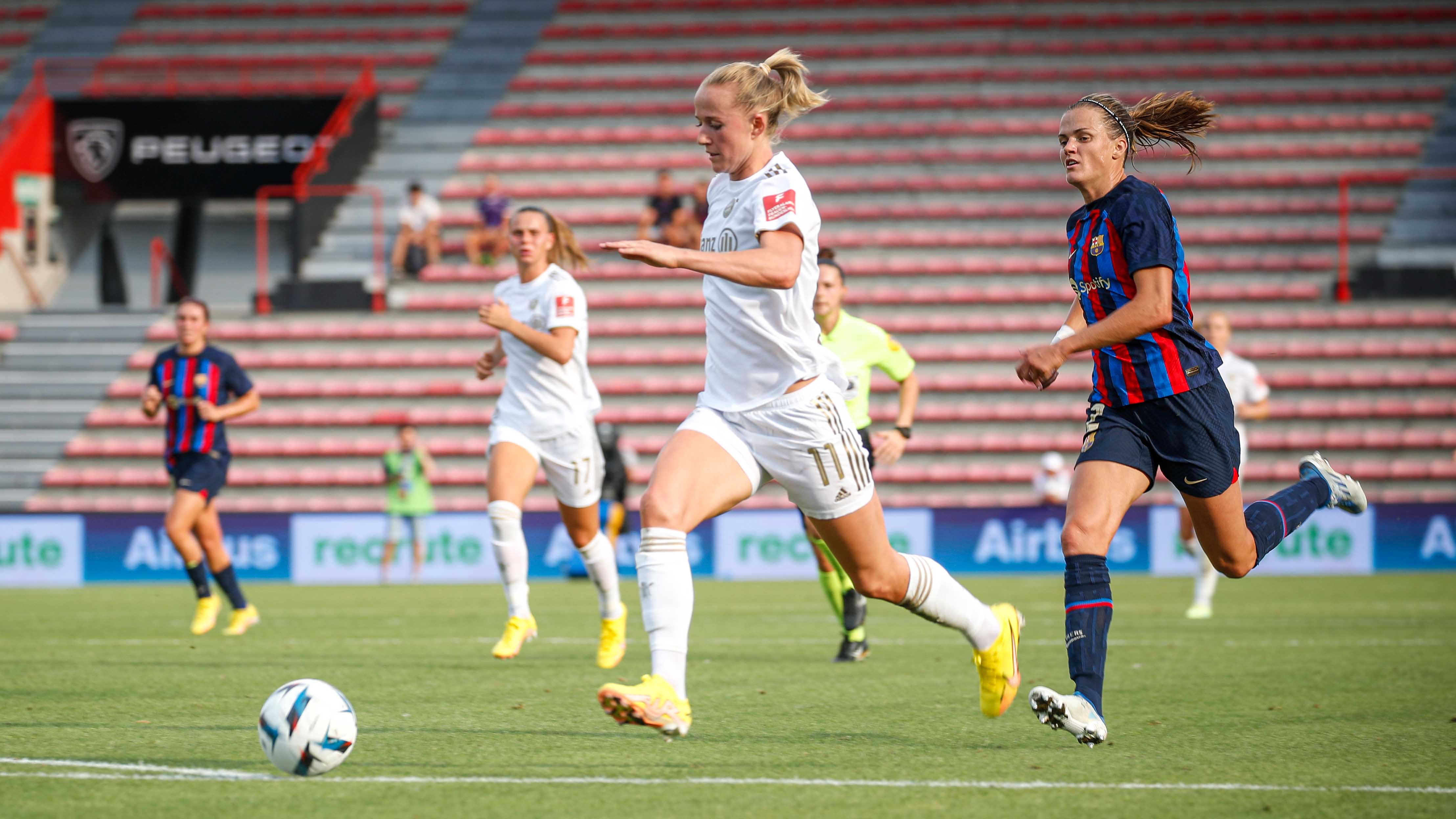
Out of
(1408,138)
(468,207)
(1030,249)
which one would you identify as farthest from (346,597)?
(1408,138)

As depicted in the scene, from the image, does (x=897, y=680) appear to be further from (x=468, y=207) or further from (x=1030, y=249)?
(x=468, y=207)

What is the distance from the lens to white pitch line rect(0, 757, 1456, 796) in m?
4.45

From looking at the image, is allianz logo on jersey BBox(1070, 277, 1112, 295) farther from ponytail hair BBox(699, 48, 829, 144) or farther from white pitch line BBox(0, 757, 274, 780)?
white pitch line BBox(0, 757, 274, 780)

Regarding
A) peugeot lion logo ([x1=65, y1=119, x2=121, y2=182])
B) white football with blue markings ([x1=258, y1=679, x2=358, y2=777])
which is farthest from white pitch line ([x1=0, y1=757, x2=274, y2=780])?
peugeot lion logo ([x1=65, y1=119, x2=121, y2=182])

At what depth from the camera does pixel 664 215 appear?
847 inches

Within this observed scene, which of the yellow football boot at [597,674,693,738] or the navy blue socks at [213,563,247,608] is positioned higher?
the yellow football boot at [597,674,693,738]

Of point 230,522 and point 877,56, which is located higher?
point 877,56

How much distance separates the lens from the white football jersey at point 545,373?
844cm

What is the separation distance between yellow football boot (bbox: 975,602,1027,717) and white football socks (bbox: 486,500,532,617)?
11.5ft

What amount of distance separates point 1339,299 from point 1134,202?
57.0 feet

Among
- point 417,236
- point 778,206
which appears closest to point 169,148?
point 417,236

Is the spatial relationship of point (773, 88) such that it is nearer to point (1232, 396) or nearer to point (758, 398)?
point (758, 398)

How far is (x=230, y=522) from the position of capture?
1748 cm

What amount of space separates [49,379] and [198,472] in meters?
12.6
